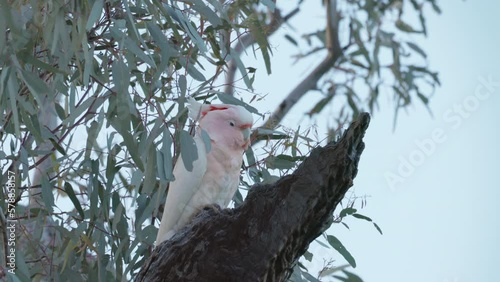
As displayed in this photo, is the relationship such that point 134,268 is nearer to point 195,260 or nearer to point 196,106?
point 196,106

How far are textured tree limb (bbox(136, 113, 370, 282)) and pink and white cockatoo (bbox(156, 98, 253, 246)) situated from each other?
0.30 m

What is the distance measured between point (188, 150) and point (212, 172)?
191mm

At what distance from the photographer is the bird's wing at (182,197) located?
2381 mm

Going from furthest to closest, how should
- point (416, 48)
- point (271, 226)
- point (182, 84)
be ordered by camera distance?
point (416, 48) < point (182, 84) < point (271, 226)

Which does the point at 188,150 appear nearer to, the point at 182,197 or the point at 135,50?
the point at 182,197

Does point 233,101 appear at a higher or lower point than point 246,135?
higher

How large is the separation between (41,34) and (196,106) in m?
0.44

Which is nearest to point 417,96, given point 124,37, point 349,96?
point 349,96

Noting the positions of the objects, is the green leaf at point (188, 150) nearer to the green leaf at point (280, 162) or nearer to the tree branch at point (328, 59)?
the green leaf at point (280, 162)

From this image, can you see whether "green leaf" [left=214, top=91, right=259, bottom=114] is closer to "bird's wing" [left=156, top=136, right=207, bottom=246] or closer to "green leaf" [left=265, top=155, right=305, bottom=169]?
"green leaf" [left=265, top=155, right=305, bottom=169]

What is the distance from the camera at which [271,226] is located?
197 cm

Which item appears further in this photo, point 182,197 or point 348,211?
point 348,211

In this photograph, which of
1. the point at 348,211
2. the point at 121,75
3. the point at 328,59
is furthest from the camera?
the point at 328,59

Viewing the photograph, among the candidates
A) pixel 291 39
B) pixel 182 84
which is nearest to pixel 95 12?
pixel 182 84
